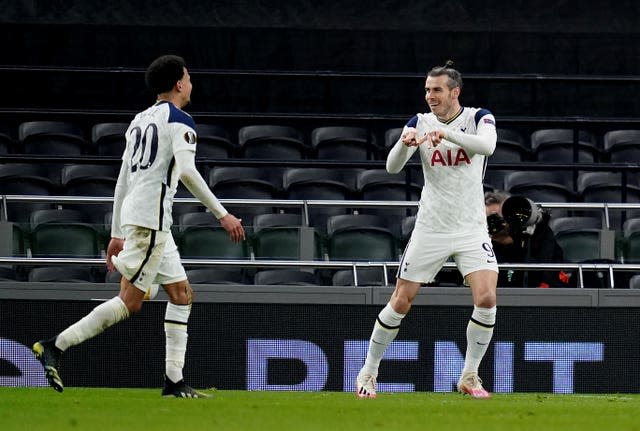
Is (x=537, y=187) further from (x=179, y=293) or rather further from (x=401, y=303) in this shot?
(x=179, y=293)

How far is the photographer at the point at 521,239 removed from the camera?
406 inches

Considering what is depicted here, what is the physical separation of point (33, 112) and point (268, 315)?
6.57 m

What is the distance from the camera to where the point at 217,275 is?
1065 cm

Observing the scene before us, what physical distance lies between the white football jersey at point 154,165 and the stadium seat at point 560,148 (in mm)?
8894

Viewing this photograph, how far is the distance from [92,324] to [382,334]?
185cm

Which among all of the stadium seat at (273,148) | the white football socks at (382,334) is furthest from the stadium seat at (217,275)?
the stadium seat at (273,148)

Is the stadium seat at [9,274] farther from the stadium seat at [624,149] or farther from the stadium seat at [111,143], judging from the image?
the stadium seat at [624,149]

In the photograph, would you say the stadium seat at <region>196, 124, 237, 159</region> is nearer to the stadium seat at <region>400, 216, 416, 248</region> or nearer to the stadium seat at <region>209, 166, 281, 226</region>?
the stadium seat at <region>209, 166, 281, 226</region>

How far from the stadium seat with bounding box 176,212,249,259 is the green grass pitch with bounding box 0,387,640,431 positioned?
8.61 ft

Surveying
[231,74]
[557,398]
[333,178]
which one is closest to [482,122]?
[557,398]

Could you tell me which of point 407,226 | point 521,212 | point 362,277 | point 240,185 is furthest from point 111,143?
point 521,212

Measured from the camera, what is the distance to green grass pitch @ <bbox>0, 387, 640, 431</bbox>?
5.70 meters

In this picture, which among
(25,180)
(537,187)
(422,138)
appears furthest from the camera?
(537,187)

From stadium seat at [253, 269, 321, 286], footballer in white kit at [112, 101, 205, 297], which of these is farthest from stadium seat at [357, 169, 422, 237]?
footballer in white kit at [112, 101, 205, 297]
